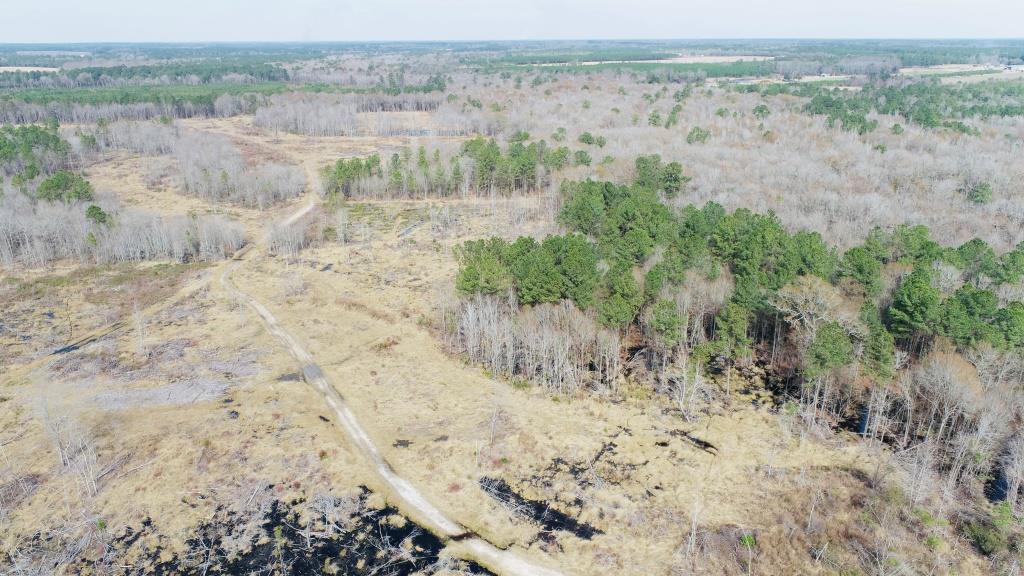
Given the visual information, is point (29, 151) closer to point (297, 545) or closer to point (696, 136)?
point (297, 545)

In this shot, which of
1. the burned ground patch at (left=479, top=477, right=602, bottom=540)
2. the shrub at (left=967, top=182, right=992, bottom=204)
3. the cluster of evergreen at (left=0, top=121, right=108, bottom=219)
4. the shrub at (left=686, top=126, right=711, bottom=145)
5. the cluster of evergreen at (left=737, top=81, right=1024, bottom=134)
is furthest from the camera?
the cluster of evergreen at (left=737, top=81, right=1024, bottom=134)

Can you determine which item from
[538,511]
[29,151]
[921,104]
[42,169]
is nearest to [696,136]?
[921,104]

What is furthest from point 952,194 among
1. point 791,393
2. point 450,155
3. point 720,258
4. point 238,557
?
point 238,557

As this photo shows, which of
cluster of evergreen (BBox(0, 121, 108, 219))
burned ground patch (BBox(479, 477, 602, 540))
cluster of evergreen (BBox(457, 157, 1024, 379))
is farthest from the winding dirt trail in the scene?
cluster of evergreen (BBox(0, 121, 108, 219))

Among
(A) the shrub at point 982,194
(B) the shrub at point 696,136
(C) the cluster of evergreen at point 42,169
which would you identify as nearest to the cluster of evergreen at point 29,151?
(C) the cluster of evergreen at point 42,169

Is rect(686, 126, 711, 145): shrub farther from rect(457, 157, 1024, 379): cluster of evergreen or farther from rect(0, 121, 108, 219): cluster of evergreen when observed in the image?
rect(0, 121, 108, 219): cluster of evergreen

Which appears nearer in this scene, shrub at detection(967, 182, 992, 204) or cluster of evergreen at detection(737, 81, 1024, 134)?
shrub at detection(967, 182, 992, 204)

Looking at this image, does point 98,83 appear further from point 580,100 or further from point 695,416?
point 695,416
